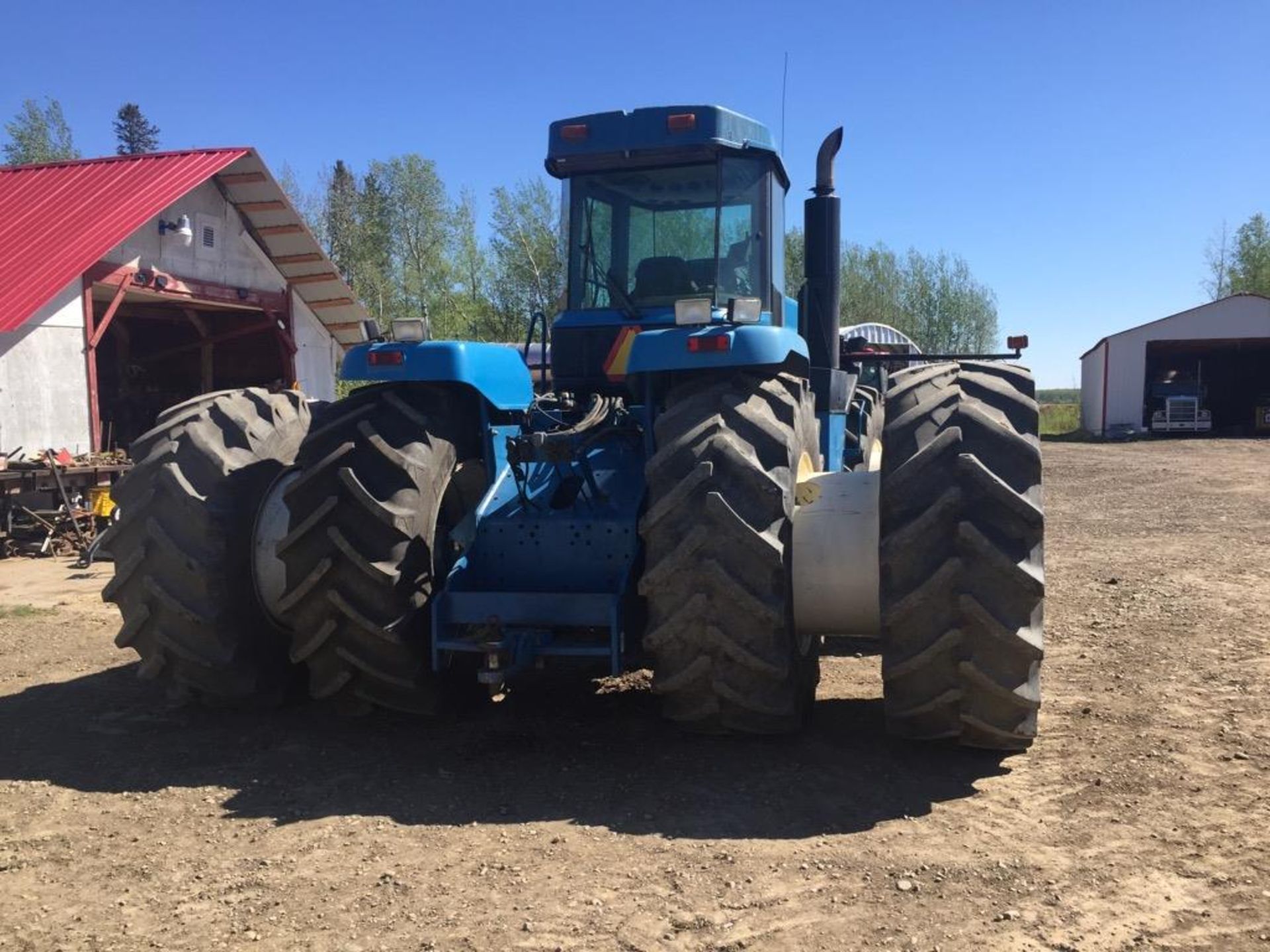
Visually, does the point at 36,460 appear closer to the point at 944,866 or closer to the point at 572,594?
the point at 572,594

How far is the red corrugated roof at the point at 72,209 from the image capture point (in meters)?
12.6

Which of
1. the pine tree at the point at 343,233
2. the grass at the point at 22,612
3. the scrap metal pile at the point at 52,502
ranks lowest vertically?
the grass at the point at 22,612

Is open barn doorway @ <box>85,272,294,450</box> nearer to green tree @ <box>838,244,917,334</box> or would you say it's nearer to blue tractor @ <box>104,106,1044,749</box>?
blue tractor @ <box>104,106,1044,749</box>

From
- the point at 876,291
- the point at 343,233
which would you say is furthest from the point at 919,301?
the point at 343,233

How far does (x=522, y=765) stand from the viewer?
14.4 ft

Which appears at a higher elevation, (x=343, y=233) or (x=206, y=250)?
(x=343, y=233)

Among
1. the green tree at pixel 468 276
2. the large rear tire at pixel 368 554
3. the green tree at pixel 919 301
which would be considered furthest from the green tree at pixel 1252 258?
the large rear tire at pixel 368 554

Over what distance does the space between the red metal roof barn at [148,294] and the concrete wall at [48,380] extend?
0.06 ft

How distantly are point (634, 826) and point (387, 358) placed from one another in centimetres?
235

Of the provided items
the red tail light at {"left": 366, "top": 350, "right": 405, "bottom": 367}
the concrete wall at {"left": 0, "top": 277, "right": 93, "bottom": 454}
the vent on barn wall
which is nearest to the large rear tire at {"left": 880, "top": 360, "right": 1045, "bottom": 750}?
the red tail light at {"left": 366, "top": 350, "right": 405, "bottom": 367}

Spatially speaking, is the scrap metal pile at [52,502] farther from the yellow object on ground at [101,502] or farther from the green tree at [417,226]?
the green tree at [417,226]

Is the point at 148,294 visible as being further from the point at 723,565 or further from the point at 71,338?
the point at 723,565

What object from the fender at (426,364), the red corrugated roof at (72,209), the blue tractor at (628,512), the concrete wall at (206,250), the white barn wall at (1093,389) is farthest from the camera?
the white barn wall at (1093,389)

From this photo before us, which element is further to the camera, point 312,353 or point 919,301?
point 919,301
